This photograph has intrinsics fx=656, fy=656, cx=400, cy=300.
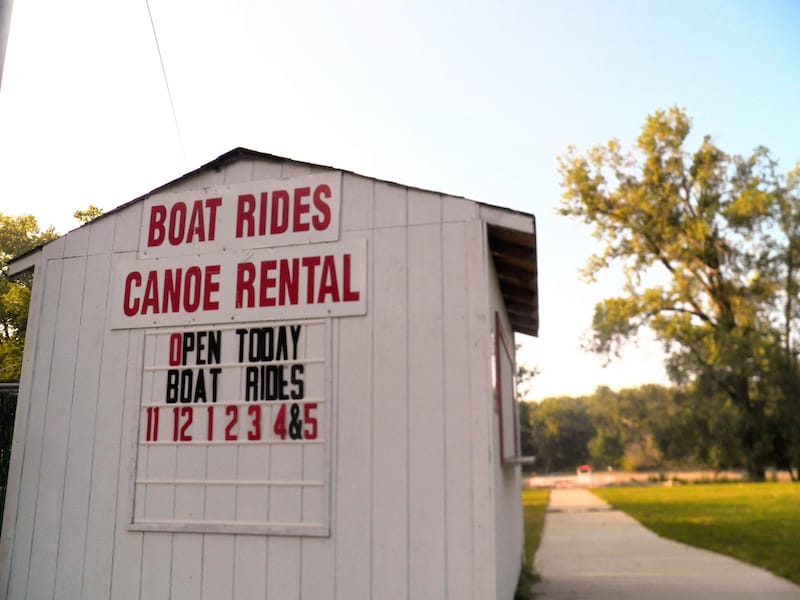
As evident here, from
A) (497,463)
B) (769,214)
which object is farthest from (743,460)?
(497,463)

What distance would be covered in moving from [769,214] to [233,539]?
32271 millimetres

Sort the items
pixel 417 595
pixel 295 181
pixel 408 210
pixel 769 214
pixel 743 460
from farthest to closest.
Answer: pixel 743 460
pixel 769 214
pixel 295 181
pixel 408 210
pixel 417 595

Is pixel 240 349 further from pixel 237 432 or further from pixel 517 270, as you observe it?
pixel 517 270

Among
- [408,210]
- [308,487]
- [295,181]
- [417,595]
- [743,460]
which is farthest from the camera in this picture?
[743,460]

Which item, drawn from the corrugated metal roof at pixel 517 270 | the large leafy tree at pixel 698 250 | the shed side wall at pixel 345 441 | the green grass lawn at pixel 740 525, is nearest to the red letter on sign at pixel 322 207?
the shed side wall at pixel 345 441

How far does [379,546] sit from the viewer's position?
4.73 m

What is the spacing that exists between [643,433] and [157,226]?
6614 cm

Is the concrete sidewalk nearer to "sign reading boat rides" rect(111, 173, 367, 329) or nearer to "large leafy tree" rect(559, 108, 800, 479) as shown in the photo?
"sign reading boat rides" rect(111, 173, 367, 329)

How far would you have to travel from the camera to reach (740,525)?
14555 mm

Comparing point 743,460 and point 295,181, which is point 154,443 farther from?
point 743,460

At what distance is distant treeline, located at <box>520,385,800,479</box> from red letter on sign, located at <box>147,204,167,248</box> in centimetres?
3328

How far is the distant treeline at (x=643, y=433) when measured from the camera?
34.0 metres

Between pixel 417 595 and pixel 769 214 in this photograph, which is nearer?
pixel 417 595

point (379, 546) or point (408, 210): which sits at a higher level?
point (408, 210)
